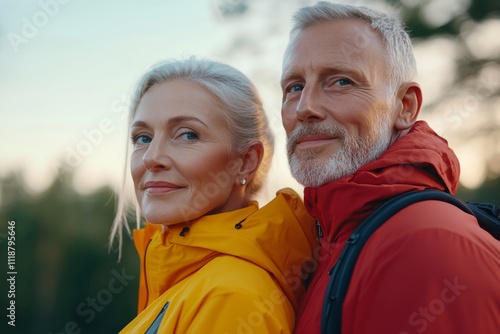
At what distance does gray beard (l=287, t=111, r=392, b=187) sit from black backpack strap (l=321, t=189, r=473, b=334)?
0.43 m

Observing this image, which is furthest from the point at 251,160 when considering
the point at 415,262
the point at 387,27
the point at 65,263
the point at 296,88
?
the point at 65,263

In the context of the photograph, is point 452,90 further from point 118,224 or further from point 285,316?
point 285,316

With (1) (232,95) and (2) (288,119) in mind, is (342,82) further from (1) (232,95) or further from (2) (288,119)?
(1) (232,95)

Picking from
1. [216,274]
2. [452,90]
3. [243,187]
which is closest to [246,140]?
[243,187]

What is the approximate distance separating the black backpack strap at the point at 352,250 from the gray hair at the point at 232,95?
0.98 meters

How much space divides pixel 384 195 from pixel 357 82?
638 millimetres

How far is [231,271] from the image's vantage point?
2.58m

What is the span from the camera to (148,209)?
9.92ft

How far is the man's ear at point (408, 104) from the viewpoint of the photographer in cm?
292

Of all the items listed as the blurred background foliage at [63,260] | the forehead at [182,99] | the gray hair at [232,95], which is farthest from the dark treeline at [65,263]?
the forehead at [182,99]

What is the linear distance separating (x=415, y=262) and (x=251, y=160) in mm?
1257

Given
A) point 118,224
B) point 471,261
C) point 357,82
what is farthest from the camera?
point 118,224

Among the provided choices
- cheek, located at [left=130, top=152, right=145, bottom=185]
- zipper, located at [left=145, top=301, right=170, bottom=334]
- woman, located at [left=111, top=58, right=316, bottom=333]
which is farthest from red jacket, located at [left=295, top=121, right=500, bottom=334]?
cheek, located at [left=130, top=152, right=145, bottom=185]

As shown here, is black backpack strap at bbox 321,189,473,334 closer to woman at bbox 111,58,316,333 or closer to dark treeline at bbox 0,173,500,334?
woman at bbox 111,58,316,333
